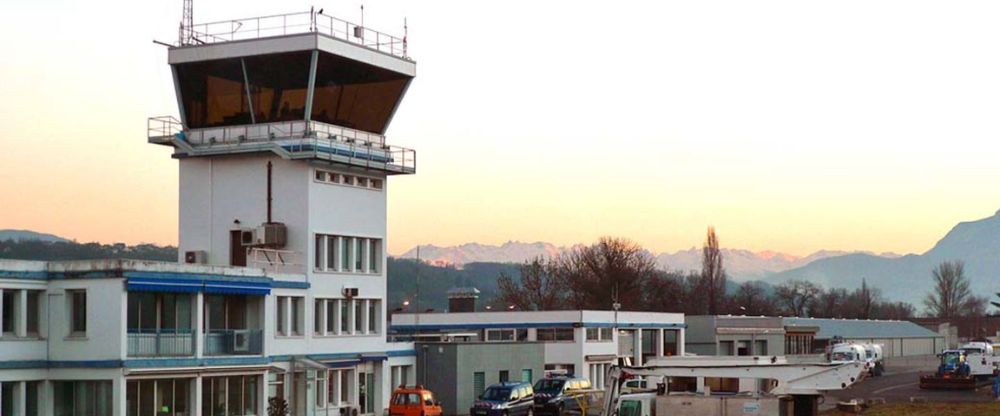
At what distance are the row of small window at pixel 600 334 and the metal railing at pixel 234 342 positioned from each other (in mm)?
31847

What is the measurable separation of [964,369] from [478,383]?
40.0m

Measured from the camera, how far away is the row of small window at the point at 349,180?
Result: 189 ft

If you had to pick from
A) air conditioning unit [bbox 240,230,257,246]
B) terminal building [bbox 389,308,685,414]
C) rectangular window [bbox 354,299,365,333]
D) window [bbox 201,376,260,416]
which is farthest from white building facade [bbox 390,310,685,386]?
window [bbox 201,376,260,416]

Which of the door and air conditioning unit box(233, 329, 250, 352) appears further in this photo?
the door

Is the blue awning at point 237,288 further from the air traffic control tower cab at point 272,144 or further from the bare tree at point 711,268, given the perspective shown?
the bare tree at point 711,268

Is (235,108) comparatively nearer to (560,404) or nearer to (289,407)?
(289,407)

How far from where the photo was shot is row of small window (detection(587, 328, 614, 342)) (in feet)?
265

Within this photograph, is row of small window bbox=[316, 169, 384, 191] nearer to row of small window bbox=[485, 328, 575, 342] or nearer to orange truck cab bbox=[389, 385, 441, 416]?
orange truck cab bbox=[389, 385, 441, 416]

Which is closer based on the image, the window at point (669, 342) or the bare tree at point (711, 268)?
the window at point (669, 342)

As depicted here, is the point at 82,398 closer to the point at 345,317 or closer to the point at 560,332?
the point at 345,317

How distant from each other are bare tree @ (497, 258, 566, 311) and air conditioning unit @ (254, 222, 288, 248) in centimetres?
8767

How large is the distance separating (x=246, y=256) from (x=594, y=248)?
9861 cm

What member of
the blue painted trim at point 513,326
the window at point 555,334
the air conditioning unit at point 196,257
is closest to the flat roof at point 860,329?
the blue painted trim at point 513,326

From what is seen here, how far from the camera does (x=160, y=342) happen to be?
156 ft
